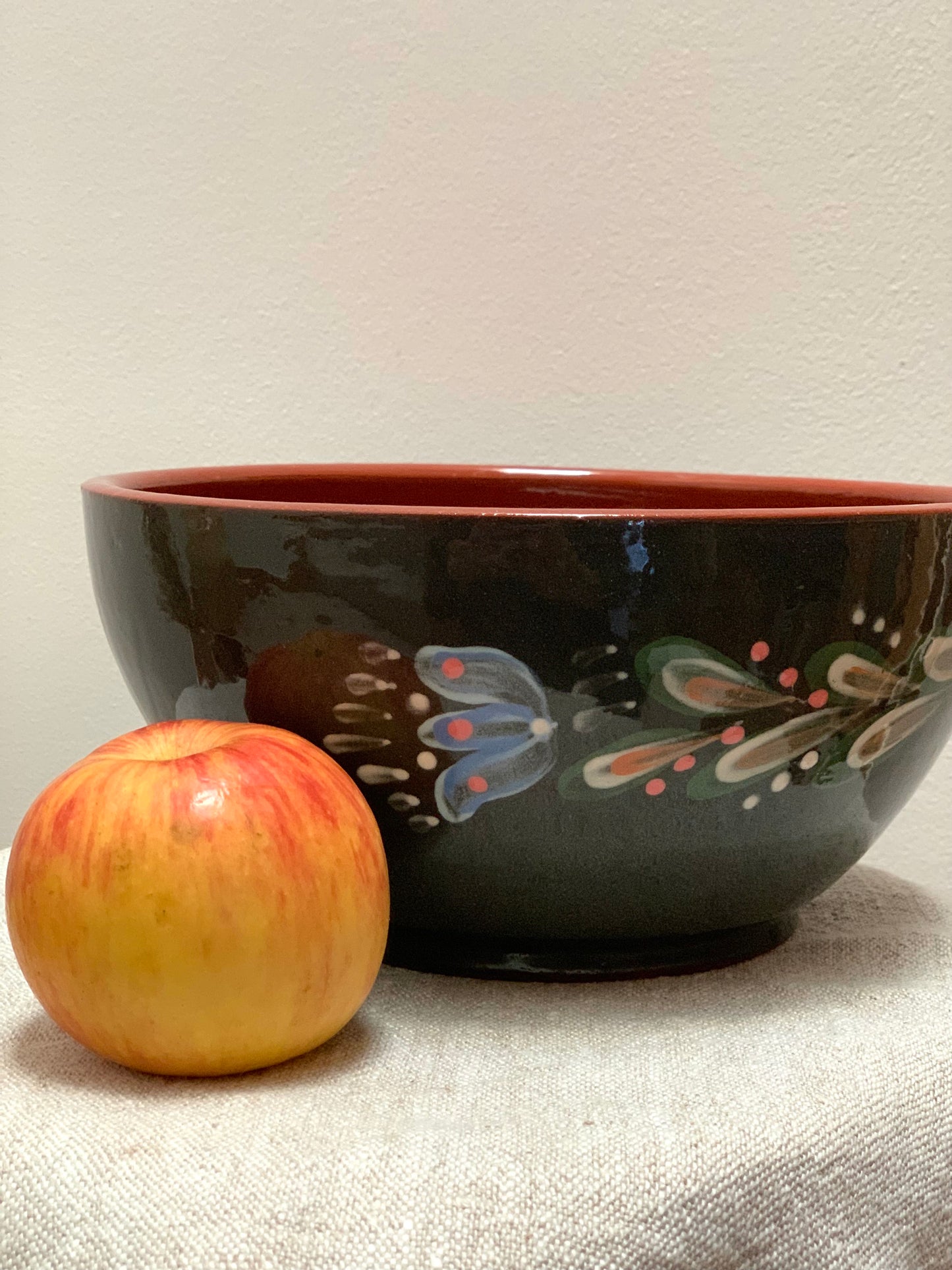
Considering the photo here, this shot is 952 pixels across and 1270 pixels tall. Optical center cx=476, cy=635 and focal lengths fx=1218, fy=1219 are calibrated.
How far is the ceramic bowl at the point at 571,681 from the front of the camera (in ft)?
1.38

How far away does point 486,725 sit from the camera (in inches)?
17.1

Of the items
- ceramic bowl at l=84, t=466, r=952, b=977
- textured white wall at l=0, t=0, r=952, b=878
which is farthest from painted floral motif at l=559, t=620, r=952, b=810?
textured white wall at l=0, t=0, r=952, b=878

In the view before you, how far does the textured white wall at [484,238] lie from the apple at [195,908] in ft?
1.83

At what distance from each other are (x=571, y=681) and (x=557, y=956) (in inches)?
5.5

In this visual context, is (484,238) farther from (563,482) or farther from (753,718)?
(753,718)

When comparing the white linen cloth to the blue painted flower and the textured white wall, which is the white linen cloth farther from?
the textured white wall

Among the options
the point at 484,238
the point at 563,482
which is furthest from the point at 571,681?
the point at 484,238

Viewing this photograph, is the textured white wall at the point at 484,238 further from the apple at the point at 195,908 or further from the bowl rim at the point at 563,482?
the apple at the point at 195,908

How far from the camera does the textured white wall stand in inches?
33.2

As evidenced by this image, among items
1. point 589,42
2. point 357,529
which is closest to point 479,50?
point 589,42

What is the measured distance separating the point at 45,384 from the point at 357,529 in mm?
725

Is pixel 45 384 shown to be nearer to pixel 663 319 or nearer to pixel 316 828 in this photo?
pixel 663 319

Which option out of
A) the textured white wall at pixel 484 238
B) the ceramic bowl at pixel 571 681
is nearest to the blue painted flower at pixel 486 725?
the ceramic bowl at pixel 571 681

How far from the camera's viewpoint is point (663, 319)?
34.9 inches
